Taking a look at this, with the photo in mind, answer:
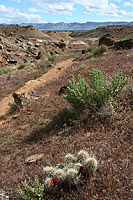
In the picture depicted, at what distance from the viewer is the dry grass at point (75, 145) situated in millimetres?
2568

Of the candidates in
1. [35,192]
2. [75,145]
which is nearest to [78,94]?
[75,145]

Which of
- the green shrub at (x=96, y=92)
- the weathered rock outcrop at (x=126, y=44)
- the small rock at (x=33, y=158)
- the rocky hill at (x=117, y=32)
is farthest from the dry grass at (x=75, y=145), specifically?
the rocky hill at (x=117, y=32)

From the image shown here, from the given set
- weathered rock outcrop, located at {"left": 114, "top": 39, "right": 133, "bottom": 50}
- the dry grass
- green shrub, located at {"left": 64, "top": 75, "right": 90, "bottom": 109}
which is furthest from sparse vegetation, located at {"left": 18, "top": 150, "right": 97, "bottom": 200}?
weathered rock outcrop, located at {"left": 114, "top": 39, "right": 133, "bottom": 50}

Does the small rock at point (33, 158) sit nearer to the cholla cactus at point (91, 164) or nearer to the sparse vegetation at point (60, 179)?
the sparse vegetation at point (60, 179)

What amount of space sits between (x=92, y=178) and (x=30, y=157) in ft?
6.21

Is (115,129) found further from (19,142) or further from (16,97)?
(16,97)

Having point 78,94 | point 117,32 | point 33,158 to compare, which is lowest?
point 33,158

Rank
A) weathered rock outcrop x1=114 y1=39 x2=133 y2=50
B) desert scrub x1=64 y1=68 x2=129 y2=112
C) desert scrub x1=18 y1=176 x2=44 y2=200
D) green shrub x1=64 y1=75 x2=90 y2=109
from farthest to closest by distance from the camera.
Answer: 1. weathered rock outcrop x1=114 y1=39 x2=133 y2=50
2. green shrub x1=64 y1=75 x2=90 y2=109
3. desert scrub x1=64 y1=68 x2=129 y2=112
4. desert scrub x1=18 y1=176 x2=44 y2=200

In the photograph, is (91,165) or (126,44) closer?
(91,165)

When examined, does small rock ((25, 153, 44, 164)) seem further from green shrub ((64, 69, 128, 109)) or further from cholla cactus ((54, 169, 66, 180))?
green shrub ((64, 69, 128, 109))

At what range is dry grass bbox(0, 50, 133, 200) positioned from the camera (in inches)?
101

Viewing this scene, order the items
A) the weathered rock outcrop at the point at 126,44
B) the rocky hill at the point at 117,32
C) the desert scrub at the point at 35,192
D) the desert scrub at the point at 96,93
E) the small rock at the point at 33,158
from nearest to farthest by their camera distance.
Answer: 1. the desert scrub at the point at 35,192
2. the small rock at the point at 33,158
3. the desert scrub at the point at 96,93
4. the weathered rock outcrop at the point at 126,44
5. the rocky hill at the point at 117,32

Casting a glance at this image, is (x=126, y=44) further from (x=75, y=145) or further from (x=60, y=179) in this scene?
(x=60, y=179)

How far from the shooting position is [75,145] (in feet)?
12.8
